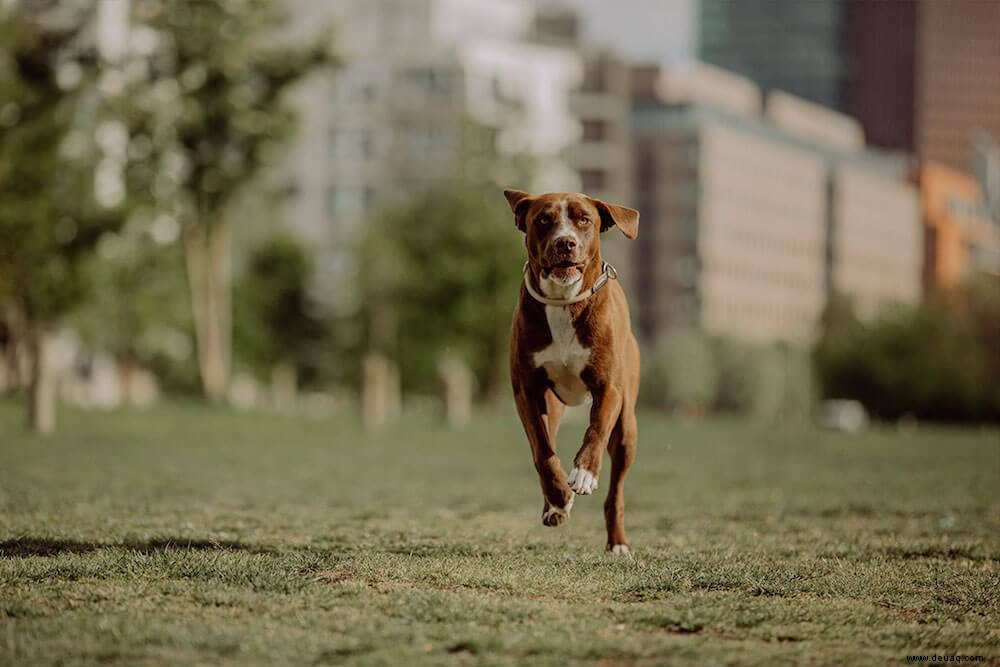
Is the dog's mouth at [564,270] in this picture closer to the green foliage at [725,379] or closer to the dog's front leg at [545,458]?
the dog's front leg at [545,458]

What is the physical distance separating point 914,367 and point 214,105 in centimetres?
6608

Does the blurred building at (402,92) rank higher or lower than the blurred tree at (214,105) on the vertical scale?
higher

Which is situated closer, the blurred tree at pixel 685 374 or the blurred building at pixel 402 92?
the blurred tree at pixel 685 374

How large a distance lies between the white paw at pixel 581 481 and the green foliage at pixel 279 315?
8775 centimetres

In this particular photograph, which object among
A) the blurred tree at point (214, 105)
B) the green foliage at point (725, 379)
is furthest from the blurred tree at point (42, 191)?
the green foliage at point (725, 379)

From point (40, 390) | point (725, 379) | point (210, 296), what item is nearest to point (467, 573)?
point (40, 390)

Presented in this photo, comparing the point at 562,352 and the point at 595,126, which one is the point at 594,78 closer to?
the point at 595,126

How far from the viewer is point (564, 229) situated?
9.09m

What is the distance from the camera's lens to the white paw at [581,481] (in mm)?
8930

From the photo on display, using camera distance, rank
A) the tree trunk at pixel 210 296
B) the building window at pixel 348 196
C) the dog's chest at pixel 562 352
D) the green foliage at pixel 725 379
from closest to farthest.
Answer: the dog's chest at pixel 562 352
the tree trunk at pixel 210 296
the green foliage at pixel 725 379
the building window at pixel 348 196

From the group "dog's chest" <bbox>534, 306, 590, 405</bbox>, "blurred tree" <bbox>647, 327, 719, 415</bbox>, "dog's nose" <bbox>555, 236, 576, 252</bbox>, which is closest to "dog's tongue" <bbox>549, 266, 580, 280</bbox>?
"dog's nose" <bbox>555, 236, 576, 252</bbox>

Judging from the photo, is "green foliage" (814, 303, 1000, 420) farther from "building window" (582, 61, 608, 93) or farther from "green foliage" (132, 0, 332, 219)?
"green foliage" (132, 0, 332, 219)

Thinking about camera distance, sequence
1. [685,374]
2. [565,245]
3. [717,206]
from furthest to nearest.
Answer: [717,206], [685,374], [565,245]

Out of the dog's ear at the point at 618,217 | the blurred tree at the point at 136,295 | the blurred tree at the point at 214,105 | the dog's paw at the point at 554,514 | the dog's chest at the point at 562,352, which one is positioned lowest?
the dog's paw at the point at 554,514
